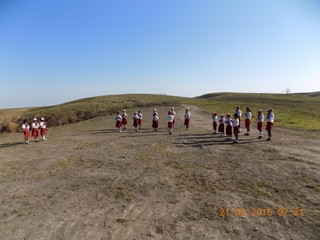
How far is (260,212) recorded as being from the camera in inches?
322

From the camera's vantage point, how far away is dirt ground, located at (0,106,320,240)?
737 cm

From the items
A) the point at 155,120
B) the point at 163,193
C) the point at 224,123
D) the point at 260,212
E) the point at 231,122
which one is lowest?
the point at 260,212

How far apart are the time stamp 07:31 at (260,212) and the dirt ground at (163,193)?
0.03 metres

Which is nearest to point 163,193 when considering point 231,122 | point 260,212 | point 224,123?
point 260,212

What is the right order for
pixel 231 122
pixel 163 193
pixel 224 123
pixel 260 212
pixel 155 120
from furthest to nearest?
pixel 155 120 < pixel 224 123 < pixel 231 122 < pixel 163 193 < pixel 260 212

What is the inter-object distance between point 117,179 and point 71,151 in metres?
6.63

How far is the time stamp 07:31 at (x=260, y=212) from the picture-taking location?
8022mm

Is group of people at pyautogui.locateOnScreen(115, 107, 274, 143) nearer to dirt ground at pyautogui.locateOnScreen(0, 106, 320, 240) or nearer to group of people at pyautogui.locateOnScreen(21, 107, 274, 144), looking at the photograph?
group of people at pyautogui.locateOnScreen(21, 107, 274, 144)

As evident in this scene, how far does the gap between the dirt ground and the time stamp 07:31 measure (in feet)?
0.09

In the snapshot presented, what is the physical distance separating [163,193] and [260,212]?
10.3ft

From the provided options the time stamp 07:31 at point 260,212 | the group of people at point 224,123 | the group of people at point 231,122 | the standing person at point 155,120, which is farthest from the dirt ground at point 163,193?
the standing person at point 155,120

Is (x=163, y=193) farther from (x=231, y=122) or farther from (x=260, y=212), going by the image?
→ (x=231, y=122)
